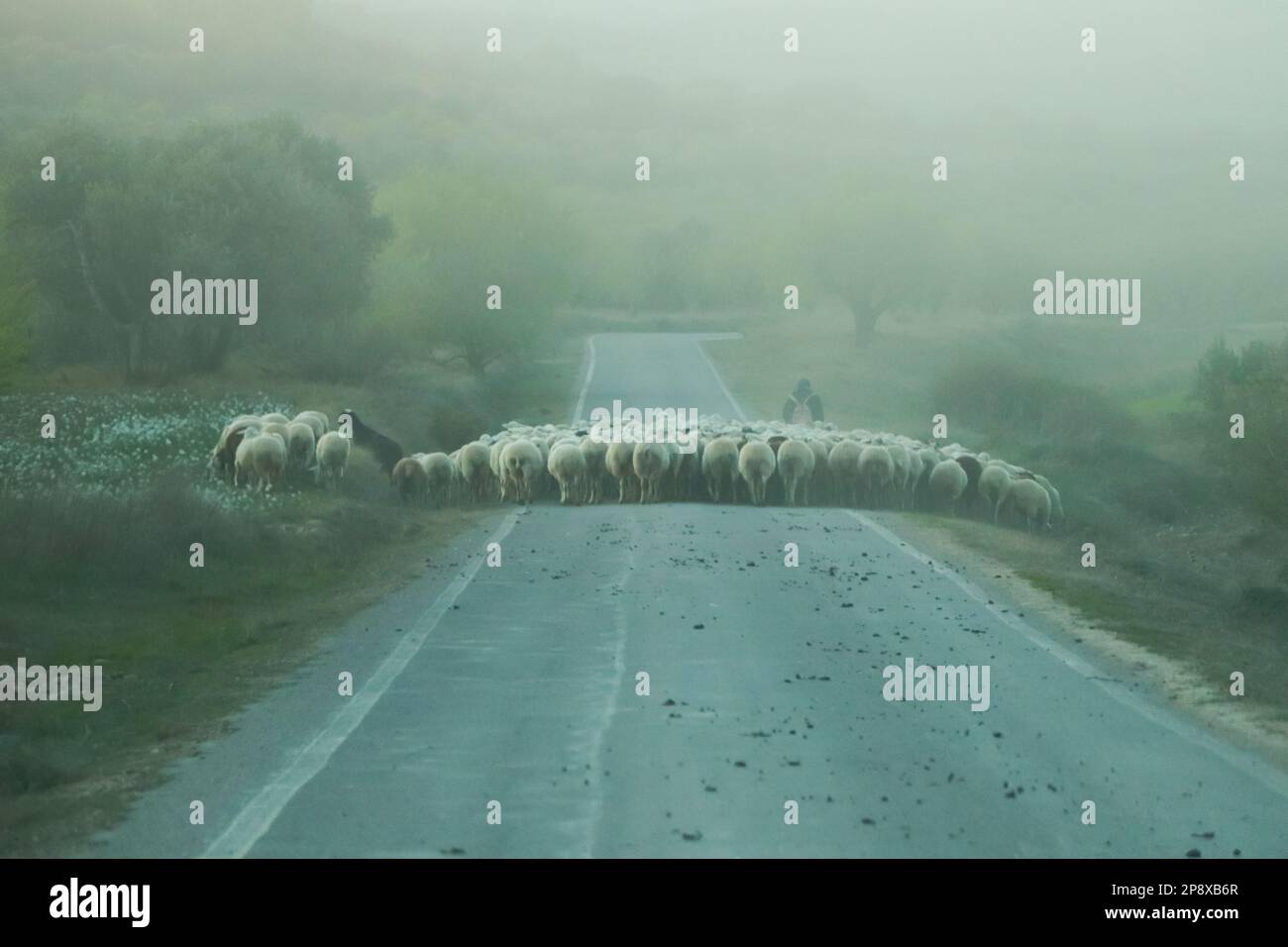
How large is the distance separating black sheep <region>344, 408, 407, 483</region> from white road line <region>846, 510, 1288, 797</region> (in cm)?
1322

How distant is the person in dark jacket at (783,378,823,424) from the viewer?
41.1 meters

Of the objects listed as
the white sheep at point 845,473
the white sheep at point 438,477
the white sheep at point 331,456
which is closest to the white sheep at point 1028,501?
the white sheep at point 845,473

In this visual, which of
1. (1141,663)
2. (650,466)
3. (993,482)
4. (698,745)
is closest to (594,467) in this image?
(650,466)

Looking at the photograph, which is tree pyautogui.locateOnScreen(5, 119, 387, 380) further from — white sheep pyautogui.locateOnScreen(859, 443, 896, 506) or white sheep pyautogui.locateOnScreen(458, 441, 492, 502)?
white sheep pyautogui.locateOnScreen(859, 443, 896, 506)

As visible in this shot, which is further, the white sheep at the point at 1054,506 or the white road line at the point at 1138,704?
the white sheep at the point at 1054,506

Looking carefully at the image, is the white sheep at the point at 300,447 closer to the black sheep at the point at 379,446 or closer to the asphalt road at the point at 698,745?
the black sheep at the point at 379,446

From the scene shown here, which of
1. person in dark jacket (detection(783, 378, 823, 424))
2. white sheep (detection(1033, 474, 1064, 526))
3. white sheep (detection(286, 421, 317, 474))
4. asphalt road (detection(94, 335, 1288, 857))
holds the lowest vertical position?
asphalt road (detection(94, 335, 1288, 857))

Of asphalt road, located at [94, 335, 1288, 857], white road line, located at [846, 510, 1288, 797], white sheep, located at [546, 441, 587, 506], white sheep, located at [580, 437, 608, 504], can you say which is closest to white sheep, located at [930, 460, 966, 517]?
white sheep, located at [580, 437, 608, 504]

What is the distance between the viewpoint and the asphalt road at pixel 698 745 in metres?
7.87

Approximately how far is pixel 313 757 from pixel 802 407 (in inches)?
1294

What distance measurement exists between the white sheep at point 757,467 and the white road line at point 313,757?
1151 centimetres

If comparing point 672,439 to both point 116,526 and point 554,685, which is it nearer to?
point 116,526
